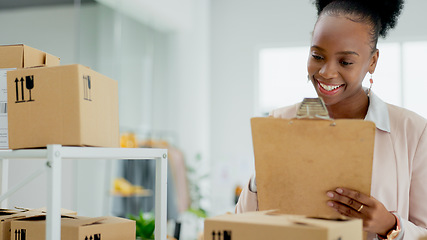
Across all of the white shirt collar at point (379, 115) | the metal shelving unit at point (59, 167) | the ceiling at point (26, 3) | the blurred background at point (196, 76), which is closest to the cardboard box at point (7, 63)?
the metal shelving unit at point (59, 167)

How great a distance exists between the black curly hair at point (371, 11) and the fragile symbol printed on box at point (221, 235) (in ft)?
2.29

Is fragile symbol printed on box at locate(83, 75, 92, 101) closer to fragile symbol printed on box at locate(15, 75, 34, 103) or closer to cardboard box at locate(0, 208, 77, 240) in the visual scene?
fragile symbol printed on box at locate(15, 75, 34, 103)

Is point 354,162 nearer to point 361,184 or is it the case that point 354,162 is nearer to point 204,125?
point 361,184

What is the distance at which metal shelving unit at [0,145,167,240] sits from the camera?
100 centimetres

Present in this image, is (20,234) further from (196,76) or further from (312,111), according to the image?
(196,76)

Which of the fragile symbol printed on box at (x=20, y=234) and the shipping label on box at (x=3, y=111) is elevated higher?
the shipping label on box at (x=3, y=111)

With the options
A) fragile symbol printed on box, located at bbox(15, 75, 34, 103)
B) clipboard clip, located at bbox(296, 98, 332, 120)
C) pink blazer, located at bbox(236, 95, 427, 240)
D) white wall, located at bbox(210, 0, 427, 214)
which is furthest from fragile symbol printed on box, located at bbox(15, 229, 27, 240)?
white wall, located at bbox(210, 0, 427, 214)

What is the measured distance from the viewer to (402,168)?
1.29m

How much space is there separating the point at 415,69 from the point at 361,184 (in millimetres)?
4600

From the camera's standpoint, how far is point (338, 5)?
51.8 inches

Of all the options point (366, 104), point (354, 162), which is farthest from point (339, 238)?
Answer: point (366, 104)

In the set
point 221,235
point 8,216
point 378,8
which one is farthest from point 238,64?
point 221,235

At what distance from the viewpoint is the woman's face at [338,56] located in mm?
1229

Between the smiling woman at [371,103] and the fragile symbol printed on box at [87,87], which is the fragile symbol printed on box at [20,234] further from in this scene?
the smiling woman at [371,103]
